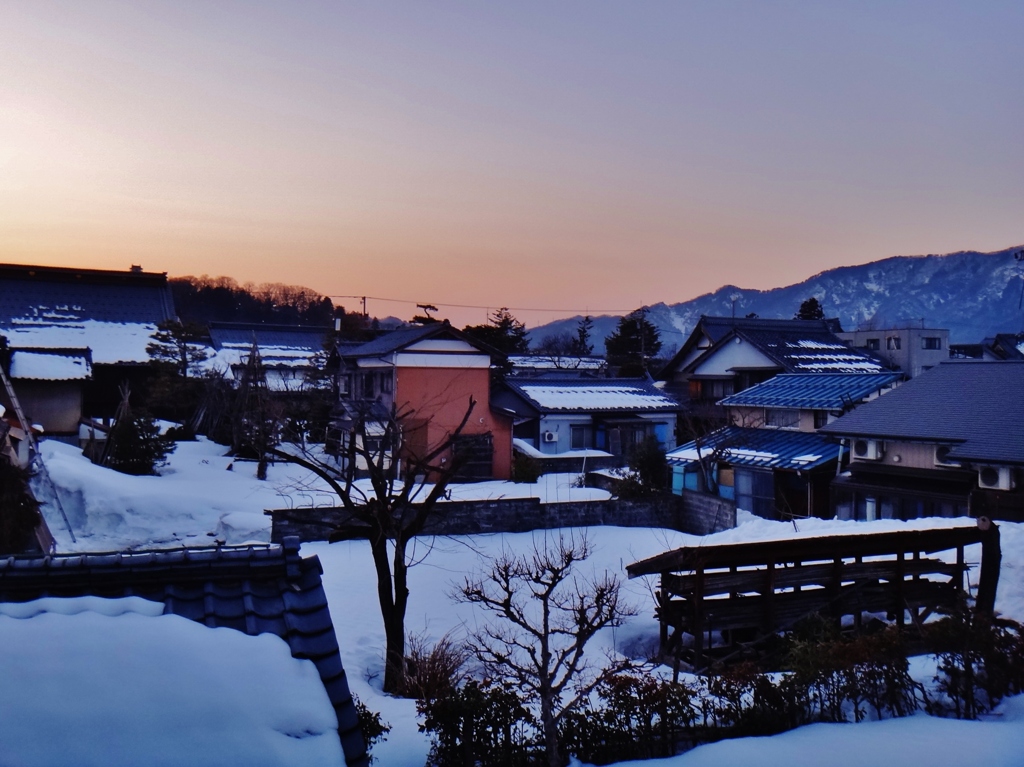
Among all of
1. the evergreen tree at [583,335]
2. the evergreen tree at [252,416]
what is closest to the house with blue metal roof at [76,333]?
the evergreen tree at [252,416]

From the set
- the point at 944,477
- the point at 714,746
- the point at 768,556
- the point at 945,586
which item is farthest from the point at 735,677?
the point at 944,477

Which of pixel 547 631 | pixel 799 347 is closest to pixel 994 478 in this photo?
pixel 547 631

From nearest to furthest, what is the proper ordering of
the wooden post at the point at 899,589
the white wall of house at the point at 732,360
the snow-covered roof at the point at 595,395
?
the wooden post at the point at 899,589 < the snow-covered roof at the point at 595,395 < the white wall of house at the point at 732,360

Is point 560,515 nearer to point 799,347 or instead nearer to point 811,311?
point 799,347

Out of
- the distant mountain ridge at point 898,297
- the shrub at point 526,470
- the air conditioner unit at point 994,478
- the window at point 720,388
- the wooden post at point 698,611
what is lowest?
the shrub at point 526,470

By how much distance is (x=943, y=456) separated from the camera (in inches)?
581

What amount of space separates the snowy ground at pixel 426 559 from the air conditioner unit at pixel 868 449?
2501 millimetres

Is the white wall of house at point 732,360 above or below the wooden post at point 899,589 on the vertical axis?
above

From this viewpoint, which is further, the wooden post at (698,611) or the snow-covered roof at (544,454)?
the snow-covered roof at (544,454)

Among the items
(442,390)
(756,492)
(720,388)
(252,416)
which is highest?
(442,390)

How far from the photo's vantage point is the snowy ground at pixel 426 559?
233 inches

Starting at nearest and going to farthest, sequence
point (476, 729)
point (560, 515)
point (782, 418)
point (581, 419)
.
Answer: point (476, 729) < point (560, 515) < point (782, 418) < point (581, 419)

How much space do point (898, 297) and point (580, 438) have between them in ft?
424

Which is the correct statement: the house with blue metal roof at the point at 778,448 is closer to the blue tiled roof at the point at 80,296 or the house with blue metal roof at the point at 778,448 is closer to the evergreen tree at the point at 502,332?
the evergreen tree at the point at 502,332
